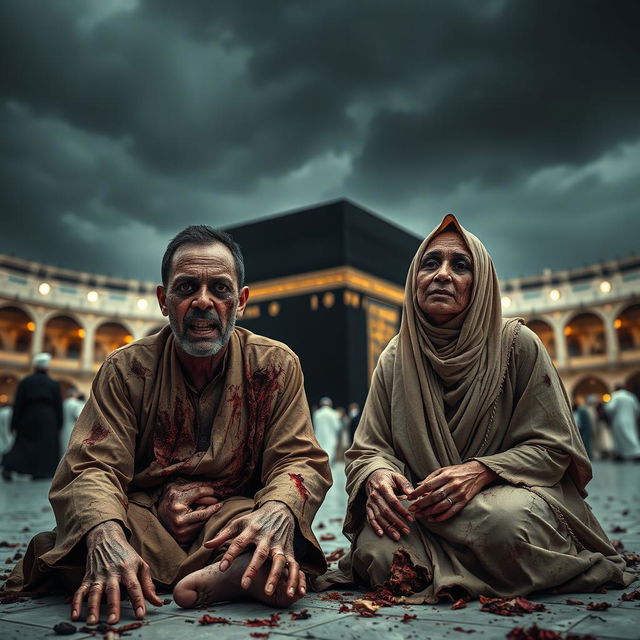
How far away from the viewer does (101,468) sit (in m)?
1.88

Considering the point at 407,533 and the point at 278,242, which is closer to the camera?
the point at 407,533

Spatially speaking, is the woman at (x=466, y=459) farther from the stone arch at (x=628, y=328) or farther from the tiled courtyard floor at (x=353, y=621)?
the stone arch at (x=628, y=328)

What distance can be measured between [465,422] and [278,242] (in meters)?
12.8

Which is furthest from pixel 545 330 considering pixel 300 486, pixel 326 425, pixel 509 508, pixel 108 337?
pixel 300 486

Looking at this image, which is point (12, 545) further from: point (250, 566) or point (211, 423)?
point (250, 566)

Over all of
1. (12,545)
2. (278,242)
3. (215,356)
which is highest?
(278,242)

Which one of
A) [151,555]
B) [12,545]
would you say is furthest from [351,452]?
[12,545]

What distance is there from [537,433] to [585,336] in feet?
103

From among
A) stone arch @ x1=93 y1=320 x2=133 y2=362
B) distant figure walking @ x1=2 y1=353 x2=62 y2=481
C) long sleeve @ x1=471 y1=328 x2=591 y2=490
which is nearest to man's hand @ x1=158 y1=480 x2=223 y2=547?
long sleeve @ x1=471 y1=328 x2=591 y2=490

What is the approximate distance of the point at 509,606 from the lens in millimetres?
1654

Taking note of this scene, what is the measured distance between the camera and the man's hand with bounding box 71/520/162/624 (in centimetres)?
151

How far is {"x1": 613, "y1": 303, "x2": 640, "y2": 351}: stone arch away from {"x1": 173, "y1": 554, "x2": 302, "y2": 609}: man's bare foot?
29731 mm

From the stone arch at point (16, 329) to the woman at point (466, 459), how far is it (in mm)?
28352

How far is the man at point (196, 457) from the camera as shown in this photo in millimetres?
1715
